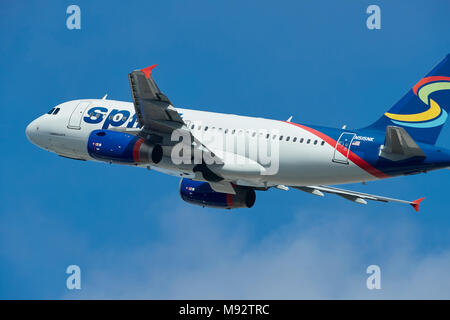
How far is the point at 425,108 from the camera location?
3803 cm

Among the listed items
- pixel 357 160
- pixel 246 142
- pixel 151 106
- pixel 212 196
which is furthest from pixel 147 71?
pixel 212 196

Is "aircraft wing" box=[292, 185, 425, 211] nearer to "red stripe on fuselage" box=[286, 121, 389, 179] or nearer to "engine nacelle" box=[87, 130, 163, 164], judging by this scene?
"red stripe on fuselage" box=[286, 121, 389, 179]

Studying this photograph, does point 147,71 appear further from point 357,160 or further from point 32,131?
point 32,131

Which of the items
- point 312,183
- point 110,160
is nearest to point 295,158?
point 312,183

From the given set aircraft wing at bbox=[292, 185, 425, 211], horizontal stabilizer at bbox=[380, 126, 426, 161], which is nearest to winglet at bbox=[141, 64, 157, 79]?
horizontal stabilizer at bbox=[380, 126, 426, 161]

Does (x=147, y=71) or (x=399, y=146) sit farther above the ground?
(x=147, y=71)

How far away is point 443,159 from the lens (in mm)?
36094

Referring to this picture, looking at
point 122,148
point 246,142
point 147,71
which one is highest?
point 147,71

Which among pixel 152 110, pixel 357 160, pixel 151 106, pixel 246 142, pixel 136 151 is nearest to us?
pixel 357 160

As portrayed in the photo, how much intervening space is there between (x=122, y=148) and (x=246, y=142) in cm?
575

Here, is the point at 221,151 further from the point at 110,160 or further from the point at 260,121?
the point at 110,160

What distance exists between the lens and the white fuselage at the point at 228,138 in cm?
3866

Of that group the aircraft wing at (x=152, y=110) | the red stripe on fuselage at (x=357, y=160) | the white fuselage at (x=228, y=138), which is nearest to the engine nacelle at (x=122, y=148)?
the aircraft wing at (x=152, y=110)

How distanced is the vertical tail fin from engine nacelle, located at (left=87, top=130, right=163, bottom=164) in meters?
10.1
